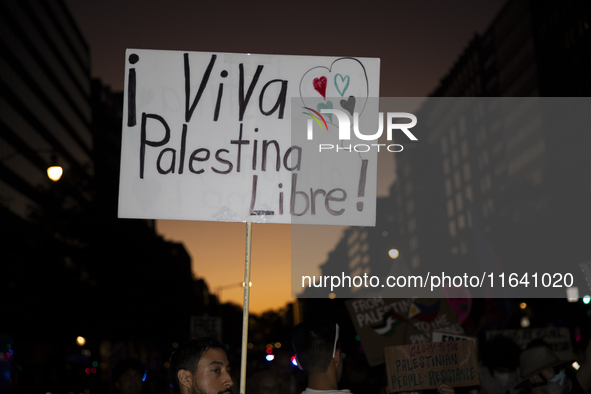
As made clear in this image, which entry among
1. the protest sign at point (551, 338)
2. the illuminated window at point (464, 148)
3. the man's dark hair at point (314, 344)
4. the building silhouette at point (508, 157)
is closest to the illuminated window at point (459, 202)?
the building silhouette at point (508, 157)

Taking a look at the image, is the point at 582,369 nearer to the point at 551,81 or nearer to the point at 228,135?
the point at 228,135

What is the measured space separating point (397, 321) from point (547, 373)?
3503 millimetres

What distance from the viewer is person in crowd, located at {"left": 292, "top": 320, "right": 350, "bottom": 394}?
12.3ft

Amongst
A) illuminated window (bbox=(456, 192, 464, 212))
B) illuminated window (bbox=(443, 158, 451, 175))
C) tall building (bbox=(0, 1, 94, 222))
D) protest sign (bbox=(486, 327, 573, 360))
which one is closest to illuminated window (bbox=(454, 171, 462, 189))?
illuminated window (bbox=(456, 192, 464, 212))

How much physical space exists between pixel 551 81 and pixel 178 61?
76.7 m

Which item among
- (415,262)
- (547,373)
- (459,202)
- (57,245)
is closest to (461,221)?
(459,202)

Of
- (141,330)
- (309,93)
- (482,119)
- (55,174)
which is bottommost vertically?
(141,330)

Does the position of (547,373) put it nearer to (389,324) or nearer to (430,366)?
(430,366)

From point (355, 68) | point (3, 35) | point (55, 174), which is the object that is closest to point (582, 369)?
point (355, 68)

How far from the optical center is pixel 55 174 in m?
14.8

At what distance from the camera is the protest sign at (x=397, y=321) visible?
811cm

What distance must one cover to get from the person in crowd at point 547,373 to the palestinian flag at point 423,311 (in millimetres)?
2959

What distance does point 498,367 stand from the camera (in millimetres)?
7855

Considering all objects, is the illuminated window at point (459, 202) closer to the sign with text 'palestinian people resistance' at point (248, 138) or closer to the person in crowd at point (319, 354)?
the sign with text 'palestinian people resistance' at point (248, 138)
